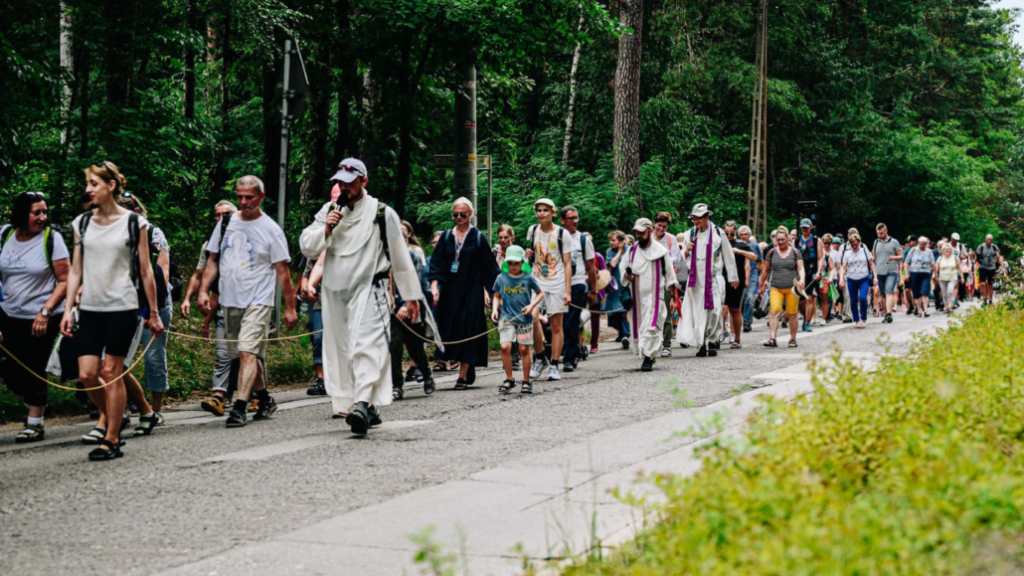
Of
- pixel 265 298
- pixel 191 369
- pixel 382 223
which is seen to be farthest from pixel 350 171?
pixel 191 369

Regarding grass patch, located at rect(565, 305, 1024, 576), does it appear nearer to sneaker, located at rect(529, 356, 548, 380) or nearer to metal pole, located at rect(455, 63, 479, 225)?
sneaker, located at rect(529, 356, 548, 380)

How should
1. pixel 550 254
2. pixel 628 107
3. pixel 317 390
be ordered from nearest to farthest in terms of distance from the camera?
pixel 317 390
pixel 550 254
pixel 628 107

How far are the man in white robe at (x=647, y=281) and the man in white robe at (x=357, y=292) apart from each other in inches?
216

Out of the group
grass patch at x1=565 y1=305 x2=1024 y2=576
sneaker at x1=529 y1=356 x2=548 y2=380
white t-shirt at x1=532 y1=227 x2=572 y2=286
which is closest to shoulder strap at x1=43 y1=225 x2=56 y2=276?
sneaker at x1=529 y1=356 x2=548 y2=380

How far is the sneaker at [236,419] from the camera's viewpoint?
9.35 m

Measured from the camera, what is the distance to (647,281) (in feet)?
46.2

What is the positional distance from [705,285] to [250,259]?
7.84 meters

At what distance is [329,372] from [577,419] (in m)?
2.00

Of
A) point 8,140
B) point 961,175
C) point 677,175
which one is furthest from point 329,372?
point 961,175

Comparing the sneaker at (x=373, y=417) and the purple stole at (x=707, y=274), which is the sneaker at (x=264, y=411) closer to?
the sneaker at (x=373, y=417)

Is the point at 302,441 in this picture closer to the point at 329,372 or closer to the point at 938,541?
the point at 329,372

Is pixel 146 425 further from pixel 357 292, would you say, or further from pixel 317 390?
pixel 317 390

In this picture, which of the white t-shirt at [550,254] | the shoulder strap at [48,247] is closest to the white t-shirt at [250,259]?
the shoulder strap at [48,247]

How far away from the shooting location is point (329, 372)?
28.4 feet
